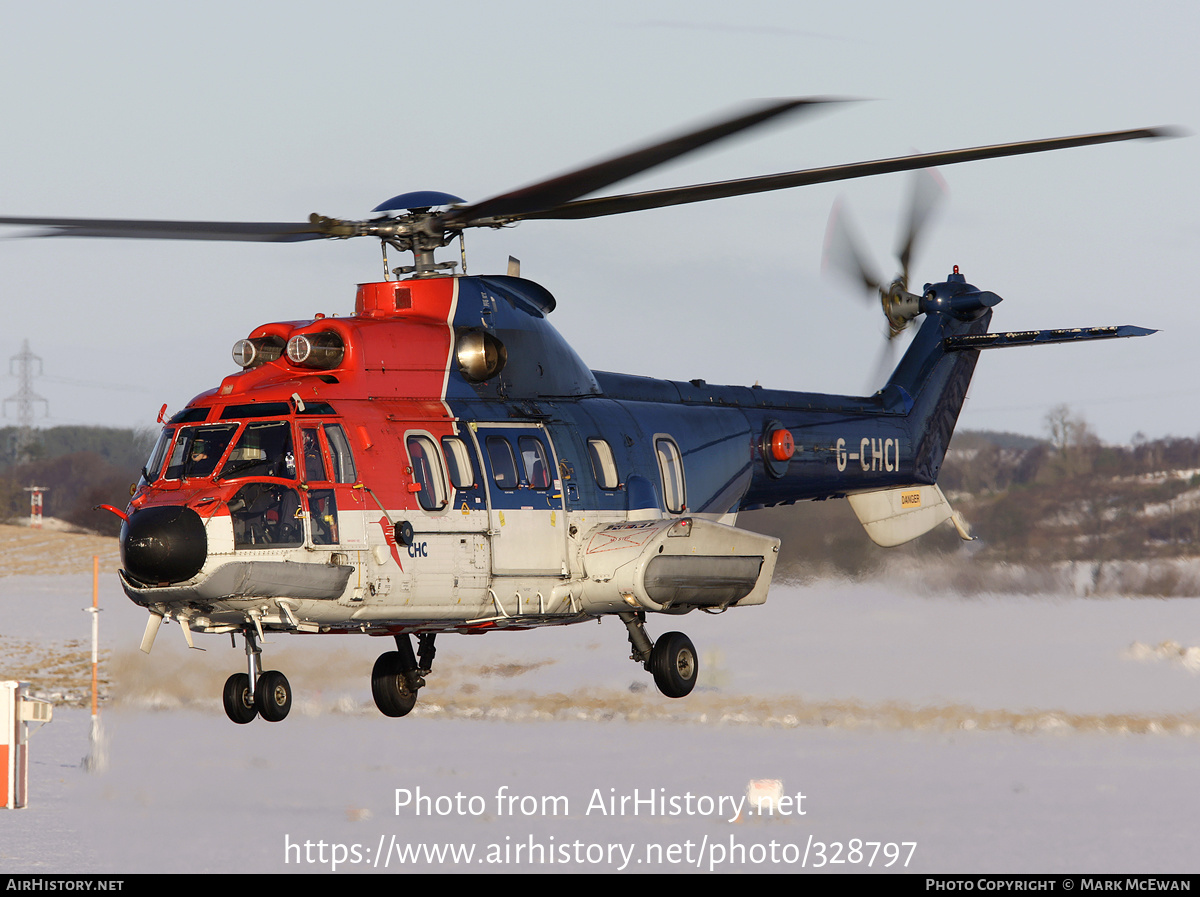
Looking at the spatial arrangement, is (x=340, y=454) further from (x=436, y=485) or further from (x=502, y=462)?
(x=502, y=462)

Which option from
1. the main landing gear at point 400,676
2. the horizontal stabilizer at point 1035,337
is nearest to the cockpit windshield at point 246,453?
the main landing gear at point 400,676

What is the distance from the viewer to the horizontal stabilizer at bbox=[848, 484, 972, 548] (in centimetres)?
1845

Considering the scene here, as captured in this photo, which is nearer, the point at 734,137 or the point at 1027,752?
the point at 734,137

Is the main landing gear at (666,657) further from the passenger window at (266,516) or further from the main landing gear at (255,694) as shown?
the passenger window at (266,516)

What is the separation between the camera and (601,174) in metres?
11.1

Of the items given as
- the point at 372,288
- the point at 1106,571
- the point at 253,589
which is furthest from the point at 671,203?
the point at 1106,571

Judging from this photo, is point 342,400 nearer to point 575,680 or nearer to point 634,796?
point 634,796

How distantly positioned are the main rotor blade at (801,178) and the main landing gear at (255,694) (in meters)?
4.71

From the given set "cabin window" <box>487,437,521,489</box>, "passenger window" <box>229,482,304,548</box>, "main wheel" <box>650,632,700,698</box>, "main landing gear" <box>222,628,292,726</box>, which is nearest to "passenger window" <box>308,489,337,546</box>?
"passenger window" <box>229,482,304,548</box>

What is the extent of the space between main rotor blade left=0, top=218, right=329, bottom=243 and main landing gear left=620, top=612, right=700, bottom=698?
5.13 m

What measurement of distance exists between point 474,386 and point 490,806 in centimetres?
906

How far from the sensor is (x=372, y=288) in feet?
44.8

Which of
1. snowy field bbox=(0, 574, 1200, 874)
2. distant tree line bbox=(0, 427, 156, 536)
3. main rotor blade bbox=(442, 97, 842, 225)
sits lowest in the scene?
snowy field bbox=(0, 574, 1200, 874)

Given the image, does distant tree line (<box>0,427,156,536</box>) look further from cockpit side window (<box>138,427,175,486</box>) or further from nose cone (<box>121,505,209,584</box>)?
nose cone (<box>121,505,209,584</box>)
